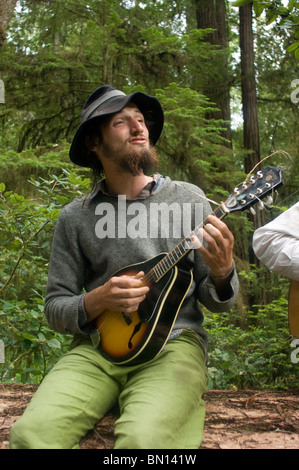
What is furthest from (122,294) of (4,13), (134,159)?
(4,13)

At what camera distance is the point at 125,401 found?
2.13 m

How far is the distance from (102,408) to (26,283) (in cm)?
268

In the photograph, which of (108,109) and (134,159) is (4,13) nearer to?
(108,109)

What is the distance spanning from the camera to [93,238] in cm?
258

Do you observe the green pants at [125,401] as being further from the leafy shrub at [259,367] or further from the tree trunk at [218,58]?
the tree trunk at [218,58]

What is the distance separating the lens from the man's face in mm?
2545

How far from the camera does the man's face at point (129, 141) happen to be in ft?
8.35

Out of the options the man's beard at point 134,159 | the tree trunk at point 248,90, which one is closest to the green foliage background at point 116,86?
the tree trunk at point 248,90

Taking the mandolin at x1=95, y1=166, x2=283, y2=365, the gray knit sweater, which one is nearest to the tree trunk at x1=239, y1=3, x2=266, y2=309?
the gray knit sweater

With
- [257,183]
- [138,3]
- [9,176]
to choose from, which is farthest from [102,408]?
[138,3]

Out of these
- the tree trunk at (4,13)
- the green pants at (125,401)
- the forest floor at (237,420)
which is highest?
the tree trunk at (4,13)

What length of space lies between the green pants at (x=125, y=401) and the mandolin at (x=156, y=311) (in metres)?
0.08

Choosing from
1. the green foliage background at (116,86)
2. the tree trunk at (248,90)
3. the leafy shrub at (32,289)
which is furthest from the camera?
the tree trunk at (248,90)

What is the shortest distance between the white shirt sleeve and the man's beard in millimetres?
764
